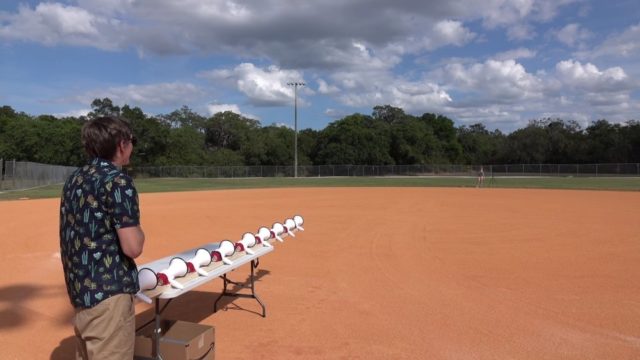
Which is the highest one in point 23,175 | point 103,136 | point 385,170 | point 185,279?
point 103,136

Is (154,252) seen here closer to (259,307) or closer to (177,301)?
(177,301)

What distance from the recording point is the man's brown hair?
2.98 meters

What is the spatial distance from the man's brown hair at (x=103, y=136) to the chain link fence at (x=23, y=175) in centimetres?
3383

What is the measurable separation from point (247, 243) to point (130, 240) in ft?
10.9

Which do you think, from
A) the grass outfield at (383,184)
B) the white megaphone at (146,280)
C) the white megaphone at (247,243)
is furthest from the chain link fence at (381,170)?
the white megaphone at (146,280)

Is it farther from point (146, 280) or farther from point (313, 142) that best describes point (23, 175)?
point (313, 142)

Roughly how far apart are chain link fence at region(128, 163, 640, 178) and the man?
69145mm

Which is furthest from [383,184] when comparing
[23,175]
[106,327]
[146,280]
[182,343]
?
[106,327]

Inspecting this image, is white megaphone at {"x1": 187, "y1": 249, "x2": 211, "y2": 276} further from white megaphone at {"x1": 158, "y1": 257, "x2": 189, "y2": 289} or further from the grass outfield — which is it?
the grass outfield

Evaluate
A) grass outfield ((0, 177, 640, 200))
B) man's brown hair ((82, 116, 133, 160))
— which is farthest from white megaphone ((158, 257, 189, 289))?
grass outfield ((0, 177, 640, 200))

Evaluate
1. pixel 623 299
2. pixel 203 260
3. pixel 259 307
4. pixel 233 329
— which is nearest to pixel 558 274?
pixel 623 299

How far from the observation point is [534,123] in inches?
3780

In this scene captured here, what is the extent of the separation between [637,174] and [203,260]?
75889mm

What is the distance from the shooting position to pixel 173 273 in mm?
4305
